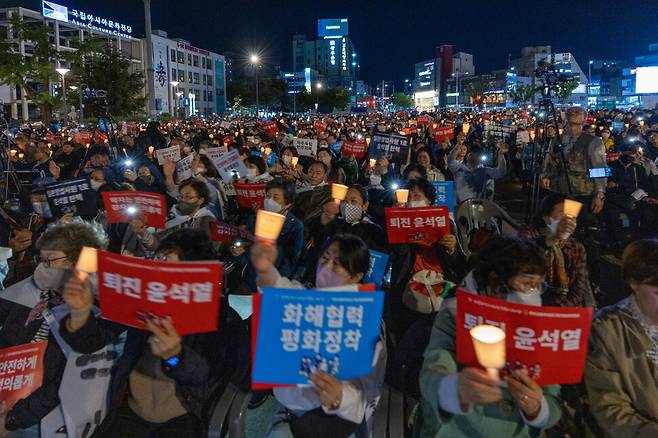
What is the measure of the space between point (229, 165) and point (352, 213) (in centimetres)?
343

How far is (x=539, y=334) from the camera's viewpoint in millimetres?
2129

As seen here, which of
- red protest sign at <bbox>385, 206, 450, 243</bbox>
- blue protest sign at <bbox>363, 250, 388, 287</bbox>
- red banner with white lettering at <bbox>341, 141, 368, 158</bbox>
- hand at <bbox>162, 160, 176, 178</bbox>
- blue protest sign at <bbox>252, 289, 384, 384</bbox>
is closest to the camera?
blue protest sign at <bbox>252, 289, 384, 384</bbox>

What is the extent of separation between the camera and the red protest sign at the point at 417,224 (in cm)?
452

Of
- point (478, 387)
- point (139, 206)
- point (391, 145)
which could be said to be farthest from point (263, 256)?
point (391, 145)

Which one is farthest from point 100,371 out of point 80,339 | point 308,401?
point 308,401

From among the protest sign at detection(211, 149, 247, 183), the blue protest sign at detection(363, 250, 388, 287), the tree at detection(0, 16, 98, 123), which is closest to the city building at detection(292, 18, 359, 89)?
the tree at detection(0, 16, 98, 123)

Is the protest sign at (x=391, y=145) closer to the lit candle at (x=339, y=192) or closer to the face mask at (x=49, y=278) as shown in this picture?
the lit candle at (x=339, y=192)

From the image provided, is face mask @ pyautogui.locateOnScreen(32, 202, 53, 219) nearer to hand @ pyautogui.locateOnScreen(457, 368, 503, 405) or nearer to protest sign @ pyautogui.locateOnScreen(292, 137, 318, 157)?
hand @ pyautogui.locateOnScreen(457, 368, 503, 405)

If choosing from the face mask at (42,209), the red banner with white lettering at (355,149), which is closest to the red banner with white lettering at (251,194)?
the face mask at (42,209)

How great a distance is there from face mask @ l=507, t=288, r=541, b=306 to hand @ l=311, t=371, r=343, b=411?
0.92m

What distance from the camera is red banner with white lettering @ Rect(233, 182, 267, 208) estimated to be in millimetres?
6762

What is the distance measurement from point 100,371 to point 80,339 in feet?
0.90

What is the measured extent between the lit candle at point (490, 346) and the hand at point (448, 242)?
2530 mm

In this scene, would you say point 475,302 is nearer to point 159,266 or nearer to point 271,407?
point 159,266
